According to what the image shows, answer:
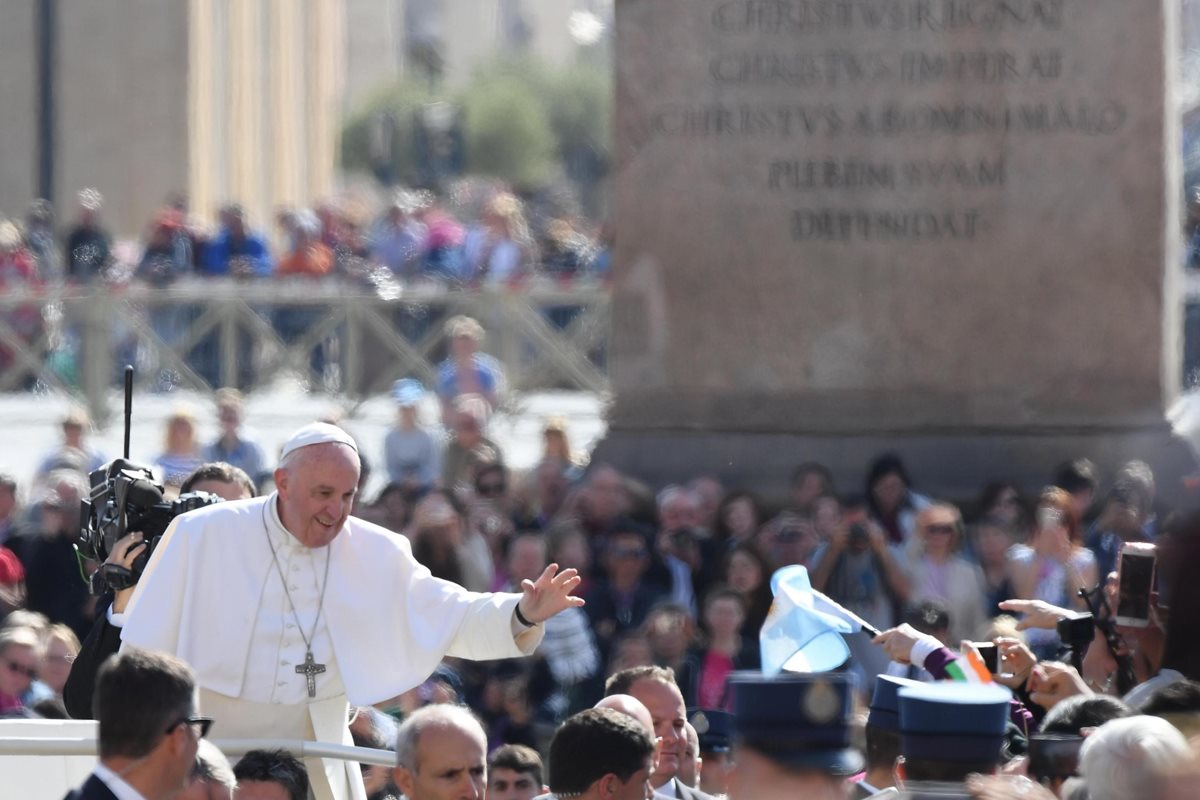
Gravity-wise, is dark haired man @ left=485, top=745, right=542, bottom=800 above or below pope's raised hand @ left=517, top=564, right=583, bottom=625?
below

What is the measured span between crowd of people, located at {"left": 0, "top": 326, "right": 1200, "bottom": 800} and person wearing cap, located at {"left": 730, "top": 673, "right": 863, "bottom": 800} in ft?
5.76

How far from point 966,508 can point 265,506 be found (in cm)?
588

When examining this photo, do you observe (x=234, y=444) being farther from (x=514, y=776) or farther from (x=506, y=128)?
(x=506, y=128)

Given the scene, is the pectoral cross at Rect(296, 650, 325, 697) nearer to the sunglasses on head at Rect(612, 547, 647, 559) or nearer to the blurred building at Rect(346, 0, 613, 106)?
the sunglasses on head at Rect(612, 547, 647, 559)

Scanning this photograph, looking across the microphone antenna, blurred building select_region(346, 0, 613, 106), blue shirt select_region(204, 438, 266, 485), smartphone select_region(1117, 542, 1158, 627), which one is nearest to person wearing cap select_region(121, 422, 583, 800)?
the microphone antenna

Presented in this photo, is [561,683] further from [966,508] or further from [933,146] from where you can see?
[933,146]

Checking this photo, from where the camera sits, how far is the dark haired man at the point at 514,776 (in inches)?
314

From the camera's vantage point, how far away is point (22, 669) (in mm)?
10141

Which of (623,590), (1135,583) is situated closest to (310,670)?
(1135,583)

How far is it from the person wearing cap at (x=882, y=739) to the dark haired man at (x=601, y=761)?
0.52 m

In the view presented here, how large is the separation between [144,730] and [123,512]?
2654mm

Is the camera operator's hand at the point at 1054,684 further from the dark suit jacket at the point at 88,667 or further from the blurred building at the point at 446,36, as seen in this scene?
the blurred building at the point at 446,36

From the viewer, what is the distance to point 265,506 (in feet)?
26.1

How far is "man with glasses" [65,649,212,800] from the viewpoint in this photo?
5.42 metres
